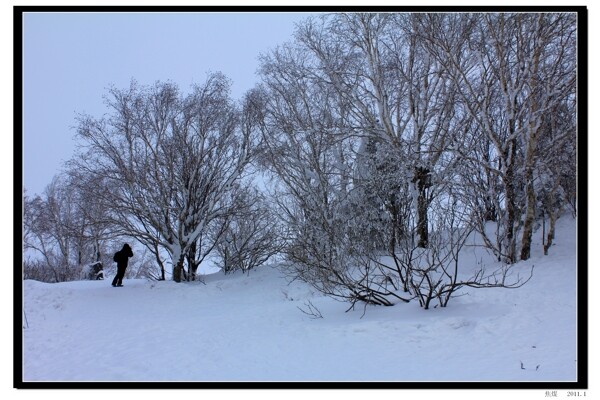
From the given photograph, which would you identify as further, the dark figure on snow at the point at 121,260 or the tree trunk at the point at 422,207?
the dark figure on snow at the point at 121,260

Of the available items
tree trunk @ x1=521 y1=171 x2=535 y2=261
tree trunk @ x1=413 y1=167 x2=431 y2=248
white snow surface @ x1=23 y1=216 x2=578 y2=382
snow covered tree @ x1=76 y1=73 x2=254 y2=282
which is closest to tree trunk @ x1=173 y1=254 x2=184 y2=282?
snow covered tree @ x1=76 y1=73 x2=254 y2=282

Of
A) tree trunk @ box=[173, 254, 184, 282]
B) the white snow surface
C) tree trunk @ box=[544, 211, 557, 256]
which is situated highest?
tree trunk @ box=[544, 211, 557, 256]

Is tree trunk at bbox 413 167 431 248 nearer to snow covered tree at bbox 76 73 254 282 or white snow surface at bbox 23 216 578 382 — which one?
white snow surface at bbox 23 216 578 382

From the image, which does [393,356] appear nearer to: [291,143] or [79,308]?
[79,308]

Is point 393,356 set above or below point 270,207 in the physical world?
below

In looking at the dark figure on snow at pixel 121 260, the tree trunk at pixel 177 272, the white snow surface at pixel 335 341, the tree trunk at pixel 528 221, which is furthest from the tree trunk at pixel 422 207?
the dark figure on snow at pixel 121 260

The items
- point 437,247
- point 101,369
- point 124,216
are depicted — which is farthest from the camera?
point 124,216

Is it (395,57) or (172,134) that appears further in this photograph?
(172,134)

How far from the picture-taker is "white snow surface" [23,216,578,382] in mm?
5344

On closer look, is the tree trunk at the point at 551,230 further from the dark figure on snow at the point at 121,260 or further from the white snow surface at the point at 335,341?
the dark figure on snow at the point at 121,260

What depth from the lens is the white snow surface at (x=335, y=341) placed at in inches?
210

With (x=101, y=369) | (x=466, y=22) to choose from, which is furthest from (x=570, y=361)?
(x=466, y=22)

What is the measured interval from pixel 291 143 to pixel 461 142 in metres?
6.27

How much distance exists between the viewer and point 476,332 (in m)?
6.44
